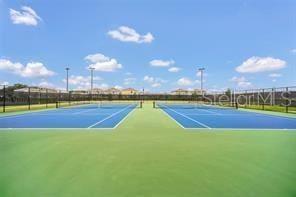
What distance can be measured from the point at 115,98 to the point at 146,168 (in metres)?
59.8

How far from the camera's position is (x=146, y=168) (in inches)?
231

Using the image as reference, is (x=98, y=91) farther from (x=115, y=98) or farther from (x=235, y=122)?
(x=235, y=122)

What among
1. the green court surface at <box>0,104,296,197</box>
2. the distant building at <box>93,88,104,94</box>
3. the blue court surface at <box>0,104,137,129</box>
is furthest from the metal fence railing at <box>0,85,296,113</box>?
the green court surface at <box>0,104,296,197</box>

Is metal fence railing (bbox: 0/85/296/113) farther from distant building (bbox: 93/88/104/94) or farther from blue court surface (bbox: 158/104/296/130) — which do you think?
blue court surface (bbox: 158/104/296/130)

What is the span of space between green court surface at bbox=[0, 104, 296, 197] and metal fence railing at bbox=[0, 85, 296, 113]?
1927 centimetres

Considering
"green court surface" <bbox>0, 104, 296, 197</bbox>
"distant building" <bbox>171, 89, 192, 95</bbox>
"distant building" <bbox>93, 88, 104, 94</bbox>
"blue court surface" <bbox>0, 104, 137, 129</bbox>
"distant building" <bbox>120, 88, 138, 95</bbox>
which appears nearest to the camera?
"green court surface" <bbox>0, 104, 296, 197</bbox>

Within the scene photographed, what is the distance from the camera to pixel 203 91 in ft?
192

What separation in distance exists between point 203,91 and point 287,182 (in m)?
54.0

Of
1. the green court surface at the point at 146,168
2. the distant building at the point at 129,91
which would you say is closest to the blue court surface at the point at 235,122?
the green court surface at the point at 146,168

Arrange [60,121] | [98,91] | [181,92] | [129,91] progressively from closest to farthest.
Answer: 1. [60,121]
2. [98,91]
3. [181,92]
4. [129,91]

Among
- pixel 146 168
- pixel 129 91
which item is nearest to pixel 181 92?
pixel 129 91

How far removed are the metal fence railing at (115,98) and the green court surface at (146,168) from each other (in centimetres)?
1927

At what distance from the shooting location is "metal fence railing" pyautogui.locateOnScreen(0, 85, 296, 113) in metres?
28.4

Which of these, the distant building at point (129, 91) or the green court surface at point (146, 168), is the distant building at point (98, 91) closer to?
the distant building at point (129, 91)
